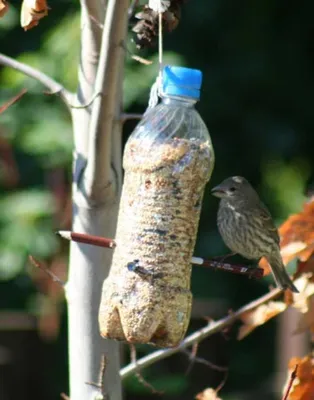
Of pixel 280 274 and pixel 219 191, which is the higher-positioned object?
pixel 219 191

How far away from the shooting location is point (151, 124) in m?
3.34

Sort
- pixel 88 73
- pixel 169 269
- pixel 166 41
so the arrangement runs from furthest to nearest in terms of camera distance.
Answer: pixel 166 41 < pixel 88 73 < pixel 169 269

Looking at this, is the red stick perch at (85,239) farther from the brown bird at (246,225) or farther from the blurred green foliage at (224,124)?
the blurred green foliage at (224,124)

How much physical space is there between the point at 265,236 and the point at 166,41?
3117 millimetres

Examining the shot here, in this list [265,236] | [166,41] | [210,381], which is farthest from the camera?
[166,41]

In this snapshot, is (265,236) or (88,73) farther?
(265,236)

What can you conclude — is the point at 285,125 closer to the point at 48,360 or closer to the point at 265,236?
the point at 48,360

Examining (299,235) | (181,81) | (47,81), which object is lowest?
(299,235)

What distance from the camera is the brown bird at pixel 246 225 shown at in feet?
16.3

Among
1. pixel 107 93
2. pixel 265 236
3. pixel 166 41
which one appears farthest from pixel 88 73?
pixel 166 41

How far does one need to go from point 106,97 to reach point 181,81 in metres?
0.26

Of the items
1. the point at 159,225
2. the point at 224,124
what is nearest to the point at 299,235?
the point at 159,225

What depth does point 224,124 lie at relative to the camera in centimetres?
836

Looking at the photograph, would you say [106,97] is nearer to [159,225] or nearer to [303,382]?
[159,225]
